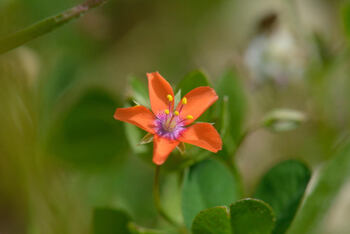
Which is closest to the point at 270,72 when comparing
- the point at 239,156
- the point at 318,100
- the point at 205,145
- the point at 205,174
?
the point at 318,100

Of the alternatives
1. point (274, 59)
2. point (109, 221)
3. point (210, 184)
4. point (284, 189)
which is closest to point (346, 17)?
point (274, 59)

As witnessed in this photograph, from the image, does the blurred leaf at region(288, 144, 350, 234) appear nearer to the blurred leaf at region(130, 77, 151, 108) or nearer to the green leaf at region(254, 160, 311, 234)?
the green leaf at region(254, 160, 311, 234)

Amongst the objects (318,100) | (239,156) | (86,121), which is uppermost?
(86,121)

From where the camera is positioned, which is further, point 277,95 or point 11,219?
point 277,95

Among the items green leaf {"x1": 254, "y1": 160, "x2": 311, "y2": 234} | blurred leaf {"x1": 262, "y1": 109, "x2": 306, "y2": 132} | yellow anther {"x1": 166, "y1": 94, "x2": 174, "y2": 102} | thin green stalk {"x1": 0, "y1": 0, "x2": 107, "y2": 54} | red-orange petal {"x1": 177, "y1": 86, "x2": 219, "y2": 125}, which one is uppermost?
thin green stalk {"x1": 0, "y1": 0, "x2": 107, "y2": 54}

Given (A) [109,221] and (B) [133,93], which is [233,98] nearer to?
(B) [133,93]

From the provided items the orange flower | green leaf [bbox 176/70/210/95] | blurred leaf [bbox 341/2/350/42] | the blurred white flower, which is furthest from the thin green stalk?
the blurred white flower

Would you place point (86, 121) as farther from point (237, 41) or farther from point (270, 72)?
point (237, 41)
